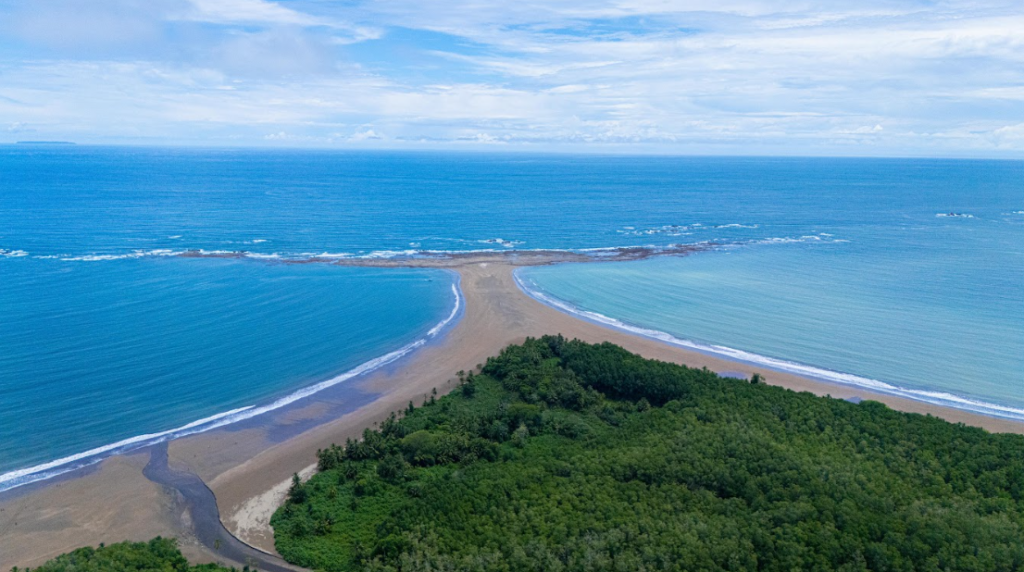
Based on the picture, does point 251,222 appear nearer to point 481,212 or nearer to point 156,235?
point 156,235

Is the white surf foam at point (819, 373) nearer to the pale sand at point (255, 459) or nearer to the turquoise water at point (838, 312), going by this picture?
the turquoise water at point (838, 312)

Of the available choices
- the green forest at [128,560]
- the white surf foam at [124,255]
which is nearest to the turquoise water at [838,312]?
the green forest at [128,560]

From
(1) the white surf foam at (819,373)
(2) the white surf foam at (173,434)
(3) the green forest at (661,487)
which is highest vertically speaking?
(1) the white surf foam at (819,373)

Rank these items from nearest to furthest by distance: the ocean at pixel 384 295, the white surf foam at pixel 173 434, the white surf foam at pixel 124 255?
the white surf foam at pixel 173 434 < the ocean at pixel 384 295 < the white surf foam at pixel 124 255

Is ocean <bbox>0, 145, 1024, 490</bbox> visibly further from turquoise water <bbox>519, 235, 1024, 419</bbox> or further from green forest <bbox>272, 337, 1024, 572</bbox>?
green forest <bbox>272, 337, 1024, 572</bbox>

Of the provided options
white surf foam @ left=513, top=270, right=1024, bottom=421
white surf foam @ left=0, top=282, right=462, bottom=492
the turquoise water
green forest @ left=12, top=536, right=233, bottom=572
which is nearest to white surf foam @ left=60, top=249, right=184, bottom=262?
white surf foam @ left=0, top=282, right=462, bottom=492

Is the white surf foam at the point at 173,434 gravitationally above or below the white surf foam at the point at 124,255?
below
